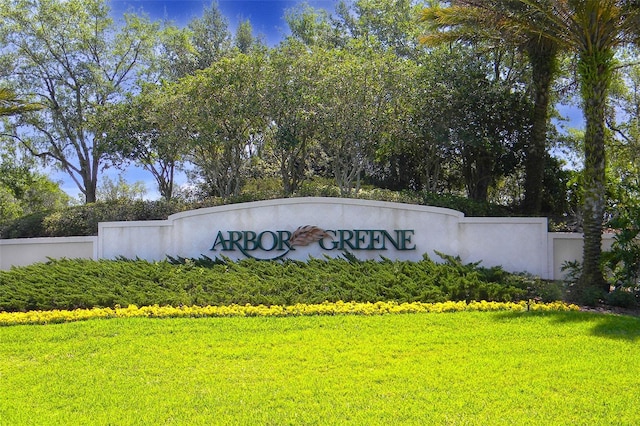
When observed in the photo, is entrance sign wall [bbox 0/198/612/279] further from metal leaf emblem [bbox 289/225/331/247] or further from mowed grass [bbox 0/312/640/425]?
mowed grass [bbox 0/312/640/425]

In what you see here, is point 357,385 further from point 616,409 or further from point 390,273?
point 390,273

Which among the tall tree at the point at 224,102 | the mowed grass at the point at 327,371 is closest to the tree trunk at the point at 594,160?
the mowed grass at the point at 327,371

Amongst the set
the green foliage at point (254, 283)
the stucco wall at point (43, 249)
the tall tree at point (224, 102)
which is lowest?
the green foliage at point (254, 283)

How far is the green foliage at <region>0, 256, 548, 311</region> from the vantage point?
9953 mm

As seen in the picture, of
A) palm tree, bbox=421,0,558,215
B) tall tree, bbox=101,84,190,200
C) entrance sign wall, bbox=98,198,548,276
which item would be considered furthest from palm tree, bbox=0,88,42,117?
palm tree, bbox=421,0,558,215

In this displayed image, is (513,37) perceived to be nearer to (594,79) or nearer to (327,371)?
(594,79)

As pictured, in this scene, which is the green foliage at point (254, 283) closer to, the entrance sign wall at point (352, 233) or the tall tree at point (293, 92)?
the entrance sign wall at point (352, 233)

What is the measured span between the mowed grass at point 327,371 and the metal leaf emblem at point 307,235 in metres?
4.65

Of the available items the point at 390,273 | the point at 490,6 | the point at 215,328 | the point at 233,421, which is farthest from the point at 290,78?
the point at 233,421

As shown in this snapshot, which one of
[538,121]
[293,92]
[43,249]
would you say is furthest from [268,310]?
[538,121]

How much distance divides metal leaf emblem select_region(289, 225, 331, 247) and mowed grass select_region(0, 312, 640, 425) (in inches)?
183

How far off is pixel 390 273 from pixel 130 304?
4951 mm

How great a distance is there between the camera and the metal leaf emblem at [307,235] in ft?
43.0

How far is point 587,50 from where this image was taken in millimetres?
11023
